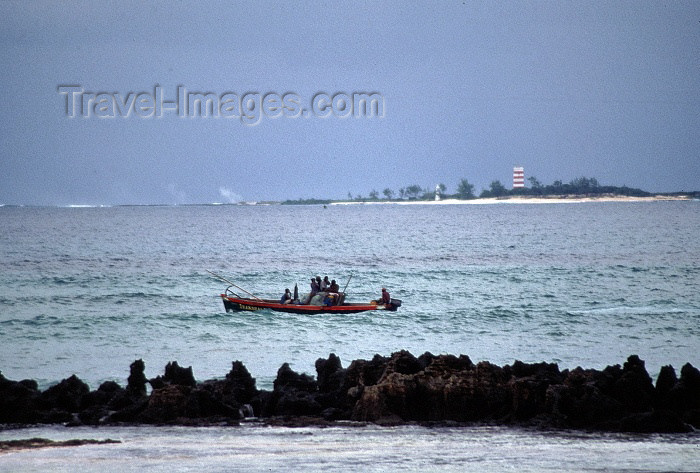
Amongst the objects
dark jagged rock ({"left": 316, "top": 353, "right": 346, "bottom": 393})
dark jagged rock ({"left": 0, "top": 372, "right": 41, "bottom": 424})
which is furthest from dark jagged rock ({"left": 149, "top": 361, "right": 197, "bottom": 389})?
dark jagged rock ({"left": 316, "top": 353, "right": 346, "bottom": 393})

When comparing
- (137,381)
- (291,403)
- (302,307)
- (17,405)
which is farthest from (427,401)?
(302,307)

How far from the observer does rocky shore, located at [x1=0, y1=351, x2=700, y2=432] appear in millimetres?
17141

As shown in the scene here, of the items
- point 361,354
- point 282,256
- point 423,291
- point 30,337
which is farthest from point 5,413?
point 282,256

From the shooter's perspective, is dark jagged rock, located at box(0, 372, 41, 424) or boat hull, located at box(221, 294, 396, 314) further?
boat hull, located at box(221, 294, 396, 314)

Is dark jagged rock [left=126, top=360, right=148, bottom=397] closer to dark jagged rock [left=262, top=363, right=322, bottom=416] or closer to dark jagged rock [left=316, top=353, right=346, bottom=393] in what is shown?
dark jagged rock [left=262, top=363, right=322, bottom=416]

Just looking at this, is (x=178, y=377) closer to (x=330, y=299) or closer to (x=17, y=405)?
(x=17, y=405)

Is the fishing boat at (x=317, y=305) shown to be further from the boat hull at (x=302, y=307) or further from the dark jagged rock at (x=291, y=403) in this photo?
the dark jagged rock at (x=291, y=403)

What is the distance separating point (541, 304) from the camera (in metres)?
42.8

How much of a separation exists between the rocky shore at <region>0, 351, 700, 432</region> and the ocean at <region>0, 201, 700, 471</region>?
0.68 metres

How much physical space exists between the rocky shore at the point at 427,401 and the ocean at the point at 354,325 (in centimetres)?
68

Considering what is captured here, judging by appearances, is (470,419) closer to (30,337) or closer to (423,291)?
(30,337)

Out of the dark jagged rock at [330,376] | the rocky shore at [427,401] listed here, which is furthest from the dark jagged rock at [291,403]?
the dark jagged rock at [330,376]

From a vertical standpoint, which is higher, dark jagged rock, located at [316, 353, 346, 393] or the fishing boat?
the fishing boat

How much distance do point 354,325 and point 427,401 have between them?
18469 millimetres
